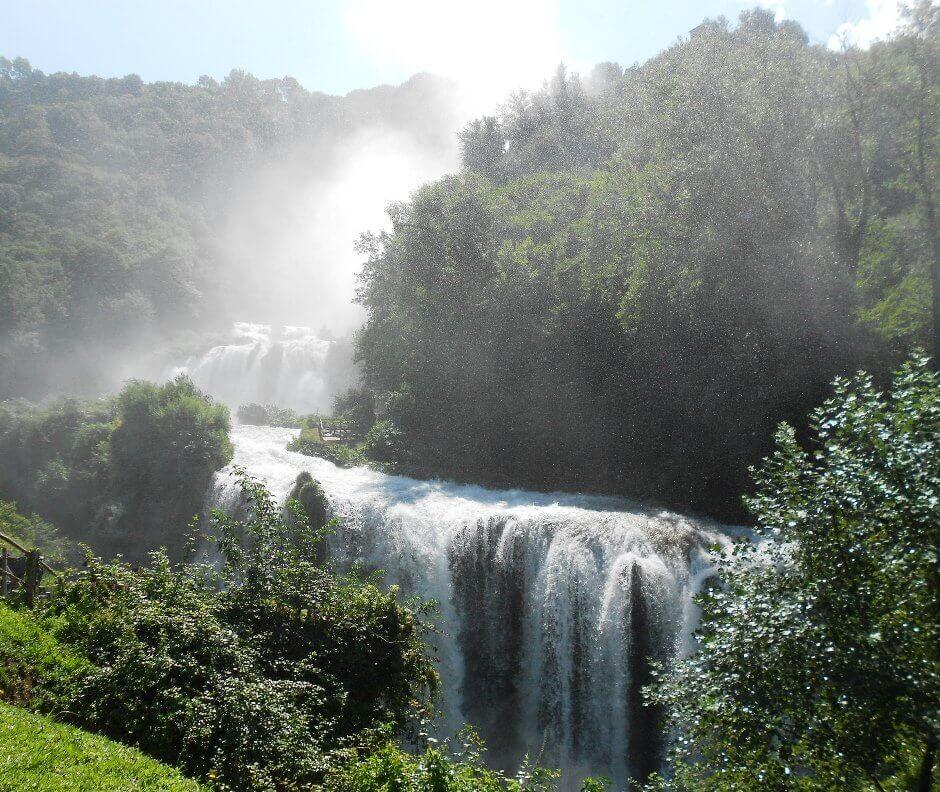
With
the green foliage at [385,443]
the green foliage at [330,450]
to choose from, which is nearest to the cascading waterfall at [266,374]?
the green foliage at [330,450]

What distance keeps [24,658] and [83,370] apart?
56989 mm

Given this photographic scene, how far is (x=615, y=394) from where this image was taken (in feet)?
80.5

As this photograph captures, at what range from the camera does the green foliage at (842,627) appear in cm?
504

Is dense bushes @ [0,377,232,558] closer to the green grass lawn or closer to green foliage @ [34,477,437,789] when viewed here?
green foliage @ [34,477,437,789]

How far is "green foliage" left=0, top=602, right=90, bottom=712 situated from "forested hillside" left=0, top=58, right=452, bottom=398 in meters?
53.0

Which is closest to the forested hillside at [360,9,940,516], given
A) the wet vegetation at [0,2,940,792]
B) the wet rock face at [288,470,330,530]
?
the wet vegetation at [0,2,940,792]

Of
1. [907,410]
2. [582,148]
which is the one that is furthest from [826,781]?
[582,148]

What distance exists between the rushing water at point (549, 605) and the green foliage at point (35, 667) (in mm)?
8046

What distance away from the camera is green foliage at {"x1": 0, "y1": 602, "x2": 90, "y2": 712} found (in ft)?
24.1

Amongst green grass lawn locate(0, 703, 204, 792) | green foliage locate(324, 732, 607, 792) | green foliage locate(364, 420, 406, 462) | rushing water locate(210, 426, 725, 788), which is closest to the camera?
green grass lawn locate(0, 703, 204, 792)

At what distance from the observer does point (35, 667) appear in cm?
781

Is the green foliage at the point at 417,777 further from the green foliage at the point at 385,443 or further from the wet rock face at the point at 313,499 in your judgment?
the green foliage at the point at 385,443

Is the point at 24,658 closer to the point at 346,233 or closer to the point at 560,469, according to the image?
the point at 560,469

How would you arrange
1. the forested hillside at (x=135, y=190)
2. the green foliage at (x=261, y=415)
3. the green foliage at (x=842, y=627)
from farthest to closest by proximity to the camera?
1. the forested hillside at (x=135, y=190)
2. the green foliage at (x=261, y=415)
3. the green foliage at (x=842, y=627)
